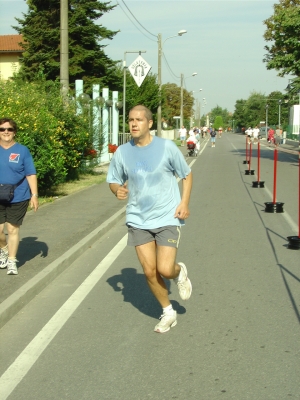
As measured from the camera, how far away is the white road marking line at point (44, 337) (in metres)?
4.65

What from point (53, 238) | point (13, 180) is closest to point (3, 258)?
point (13, 180)

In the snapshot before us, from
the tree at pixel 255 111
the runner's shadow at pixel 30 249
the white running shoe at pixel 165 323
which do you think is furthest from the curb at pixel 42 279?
the tree at pixel 255 111

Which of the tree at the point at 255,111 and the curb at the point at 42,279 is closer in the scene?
the curb at the point at 42,279

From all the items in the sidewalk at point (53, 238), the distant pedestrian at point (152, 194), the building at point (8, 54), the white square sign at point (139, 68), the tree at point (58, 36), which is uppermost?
the building at point (8, 54)

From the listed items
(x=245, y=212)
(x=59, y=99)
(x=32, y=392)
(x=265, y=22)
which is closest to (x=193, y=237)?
(x=245, y=212)

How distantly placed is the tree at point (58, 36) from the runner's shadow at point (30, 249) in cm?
2609

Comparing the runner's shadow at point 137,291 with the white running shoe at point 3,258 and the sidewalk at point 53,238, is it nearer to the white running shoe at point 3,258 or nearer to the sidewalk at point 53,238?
the sidewalk at point 53,238

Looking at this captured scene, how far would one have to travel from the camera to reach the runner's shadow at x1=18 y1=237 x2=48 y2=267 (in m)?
8.72

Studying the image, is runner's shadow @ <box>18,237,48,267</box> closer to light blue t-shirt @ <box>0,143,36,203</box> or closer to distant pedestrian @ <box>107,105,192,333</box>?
light blue t-shirt @ <box>0,143,36,203</box>

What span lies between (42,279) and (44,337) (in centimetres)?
182

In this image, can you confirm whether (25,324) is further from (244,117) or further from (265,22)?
(244,117)

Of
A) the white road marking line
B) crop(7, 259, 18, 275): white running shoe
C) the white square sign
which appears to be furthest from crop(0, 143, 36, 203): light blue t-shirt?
the white square sign

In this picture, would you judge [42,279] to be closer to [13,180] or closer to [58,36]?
[13,180]

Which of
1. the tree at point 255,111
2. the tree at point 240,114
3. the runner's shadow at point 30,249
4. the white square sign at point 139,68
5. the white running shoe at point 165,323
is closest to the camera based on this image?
the white running shoe at point 165,323
